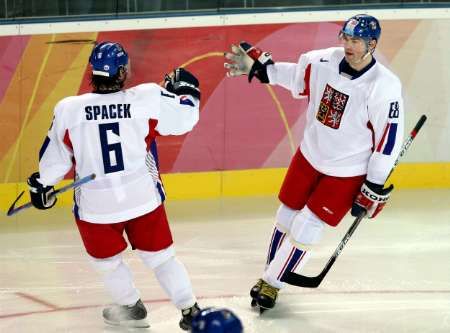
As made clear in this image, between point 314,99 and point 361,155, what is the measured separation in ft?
0.96

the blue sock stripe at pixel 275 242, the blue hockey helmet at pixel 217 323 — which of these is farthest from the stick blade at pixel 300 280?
the blue hockey helmet at pixel 217 323

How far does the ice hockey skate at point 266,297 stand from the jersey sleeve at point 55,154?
945mm

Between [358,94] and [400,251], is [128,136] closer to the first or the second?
[358,94]

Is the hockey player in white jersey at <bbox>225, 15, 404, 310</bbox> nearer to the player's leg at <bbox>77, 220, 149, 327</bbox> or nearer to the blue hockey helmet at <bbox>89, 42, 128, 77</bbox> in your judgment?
the player's leg at <bbox>77, 220, 149, 327</bbox>

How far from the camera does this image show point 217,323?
7.27 feet

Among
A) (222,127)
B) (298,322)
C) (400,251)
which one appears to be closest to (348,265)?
(400,251)

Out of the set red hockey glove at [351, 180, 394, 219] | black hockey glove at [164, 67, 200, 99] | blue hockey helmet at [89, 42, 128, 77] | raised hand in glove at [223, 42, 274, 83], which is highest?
blue hockey helmet at [89, 42, 128, 77]

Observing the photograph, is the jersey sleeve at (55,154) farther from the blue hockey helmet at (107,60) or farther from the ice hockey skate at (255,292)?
the ice hockey skate at (255,292)

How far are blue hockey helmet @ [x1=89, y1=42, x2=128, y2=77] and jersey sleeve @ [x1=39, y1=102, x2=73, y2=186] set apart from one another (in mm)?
178

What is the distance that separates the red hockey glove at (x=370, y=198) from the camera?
4.16m

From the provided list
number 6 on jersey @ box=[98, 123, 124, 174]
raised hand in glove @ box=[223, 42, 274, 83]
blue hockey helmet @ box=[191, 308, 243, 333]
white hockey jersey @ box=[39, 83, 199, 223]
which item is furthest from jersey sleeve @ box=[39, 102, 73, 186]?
blue hockey helmet @ box=[191, 308, 243, 333]

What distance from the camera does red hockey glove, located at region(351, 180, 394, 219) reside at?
4.16 m

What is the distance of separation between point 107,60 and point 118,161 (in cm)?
34

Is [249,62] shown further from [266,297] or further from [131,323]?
[131,323]
